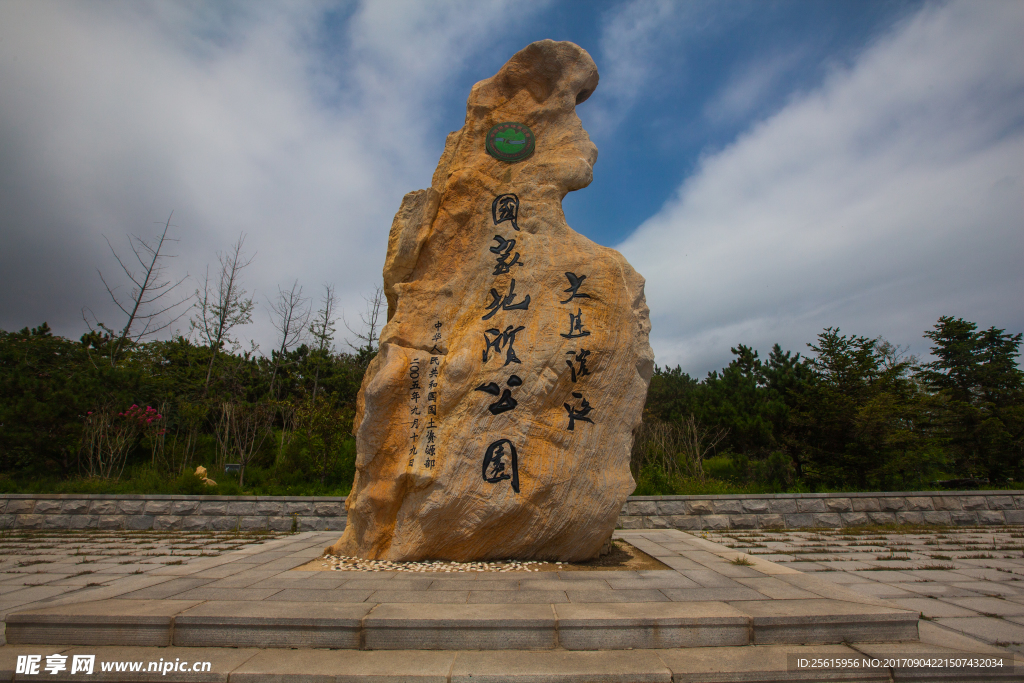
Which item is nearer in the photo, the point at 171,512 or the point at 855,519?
the point at 171,512

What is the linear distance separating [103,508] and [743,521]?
32.7ft

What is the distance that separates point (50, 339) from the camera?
40.7 feet

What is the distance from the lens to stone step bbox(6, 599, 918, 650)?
2.67 meters

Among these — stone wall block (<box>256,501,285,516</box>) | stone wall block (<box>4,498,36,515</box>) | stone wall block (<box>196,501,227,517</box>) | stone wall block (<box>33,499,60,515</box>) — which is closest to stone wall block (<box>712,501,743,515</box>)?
stone wall block (<box>256,501,285,516</box>)

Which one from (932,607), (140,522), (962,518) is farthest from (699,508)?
(140,522)

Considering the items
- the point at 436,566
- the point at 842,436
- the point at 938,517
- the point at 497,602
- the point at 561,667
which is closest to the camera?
the point at 561,667

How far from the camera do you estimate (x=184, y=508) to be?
7.54 m

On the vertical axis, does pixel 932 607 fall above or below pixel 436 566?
below

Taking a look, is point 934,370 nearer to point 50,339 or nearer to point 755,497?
point 755,497

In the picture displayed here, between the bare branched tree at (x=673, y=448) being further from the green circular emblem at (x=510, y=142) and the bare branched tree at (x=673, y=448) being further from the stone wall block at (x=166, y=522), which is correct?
the stone wall block at (x=166, y=522)

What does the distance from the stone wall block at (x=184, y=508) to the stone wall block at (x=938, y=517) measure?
37.7 ft

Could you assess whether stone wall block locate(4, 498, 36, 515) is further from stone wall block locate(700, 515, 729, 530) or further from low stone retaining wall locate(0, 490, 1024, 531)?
stone wall block locate(700, 515, 729, 530)

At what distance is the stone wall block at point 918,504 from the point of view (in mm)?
7676

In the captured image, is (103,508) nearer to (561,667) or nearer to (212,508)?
(212,508)
